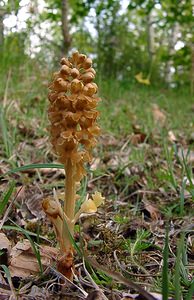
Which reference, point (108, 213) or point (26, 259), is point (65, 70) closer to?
point (26, 259)

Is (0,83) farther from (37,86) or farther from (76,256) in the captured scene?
(76,256)

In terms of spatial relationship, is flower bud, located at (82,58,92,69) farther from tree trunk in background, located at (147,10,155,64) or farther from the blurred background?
tree trunk in background, located at (147,10,155,64)

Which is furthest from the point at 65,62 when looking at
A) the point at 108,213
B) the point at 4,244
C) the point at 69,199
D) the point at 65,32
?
the point at 65,32

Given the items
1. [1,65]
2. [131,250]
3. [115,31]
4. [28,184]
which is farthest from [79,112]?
[115,31]

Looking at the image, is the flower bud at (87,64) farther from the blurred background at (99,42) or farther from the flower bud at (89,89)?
the blurred background at (99,42)

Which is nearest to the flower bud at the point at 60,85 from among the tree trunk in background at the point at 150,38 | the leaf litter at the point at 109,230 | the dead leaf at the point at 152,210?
the leaf litter at the point at 109,230

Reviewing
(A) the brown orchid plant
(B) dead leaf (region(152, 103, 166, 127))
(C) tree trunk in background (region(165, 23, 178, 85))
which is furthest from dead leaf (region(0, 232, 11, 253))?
(C) tree trunk in background (region(165, 23, 178, 85))
